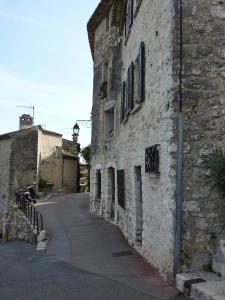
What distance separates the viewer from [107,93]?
15812 millimetres

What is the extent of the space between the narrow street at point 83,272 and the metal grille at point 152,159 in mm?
1793

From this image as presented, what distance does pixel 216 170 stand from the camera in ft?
20.3

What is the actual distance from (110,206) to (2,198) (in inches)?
539

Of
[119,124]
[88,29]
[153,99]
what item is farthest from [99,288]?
[88,29]

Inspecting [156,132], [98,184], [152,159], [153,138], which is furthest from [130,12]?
[98,184]

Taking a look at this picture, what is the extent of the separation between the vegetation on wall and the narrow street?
1.67 meters

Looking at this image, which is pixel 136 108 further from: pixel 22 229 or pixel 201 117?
pixel 22 229

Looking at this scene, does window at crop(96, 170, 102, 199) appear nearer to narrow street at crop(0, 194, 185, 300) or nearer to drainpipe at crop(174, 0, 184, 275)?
narrow street at crop(0, 194, 185, 300)

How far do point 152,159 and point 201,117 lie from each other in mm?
1394

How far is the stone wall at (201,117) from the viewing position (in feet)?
21.3

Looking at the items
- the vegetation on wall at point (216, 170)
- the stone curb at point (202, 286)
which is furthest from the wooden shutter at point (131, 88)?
the stone curb at point (202, 286)

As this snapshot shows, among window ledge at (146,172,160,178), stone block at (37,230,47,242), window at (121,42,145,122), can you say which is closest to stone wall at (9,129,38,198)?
stone block at (37,230,47,242)

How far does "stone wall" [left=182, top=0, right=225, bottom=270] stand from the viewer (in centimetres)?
650

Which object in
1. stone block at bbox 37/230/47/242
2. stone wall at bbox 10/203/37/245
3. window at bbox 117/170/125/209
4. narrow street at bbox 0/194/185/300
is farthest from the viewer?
stone wall at bbox 10/203/37/245
